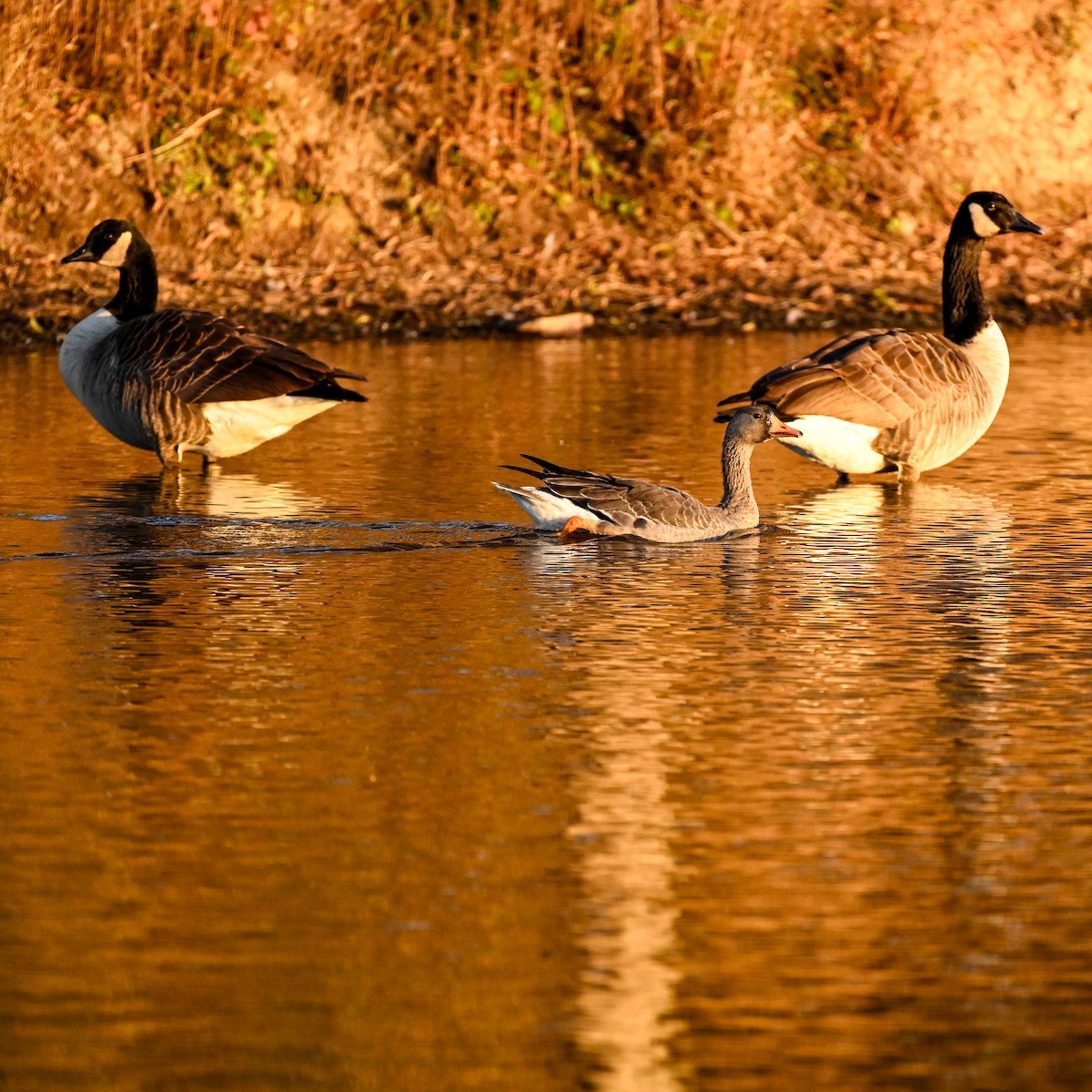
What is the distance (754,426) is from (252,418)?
3483 millimetres

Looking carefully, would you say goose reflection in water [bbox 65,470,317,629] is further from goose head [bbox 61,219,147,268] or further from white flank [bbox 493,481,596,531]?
goose head [bbox 61,219,147,268]

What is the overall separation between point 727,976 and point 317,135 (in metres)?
20.5

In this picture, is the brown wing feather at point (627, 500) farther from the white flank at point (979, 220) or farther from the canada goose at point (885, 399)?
the white flank at point (979, 220)

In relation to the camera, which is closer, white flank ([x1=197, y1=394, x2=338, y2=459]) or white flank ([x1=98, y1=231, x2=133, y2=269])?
white flank ([x1=197, y1=394, x2=338, y2=459])

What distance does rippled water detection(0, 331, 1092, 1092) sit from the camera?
5238mm

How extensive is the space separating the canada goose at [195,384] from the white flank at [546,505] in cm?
219

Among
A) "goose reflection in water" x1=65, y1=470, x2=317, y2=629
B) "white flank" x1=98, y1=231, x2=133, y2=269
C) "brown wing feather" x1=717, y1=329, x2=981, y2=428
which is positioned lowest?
"goose reflection in water" x1=65, y1=470, x2=317, y2=629

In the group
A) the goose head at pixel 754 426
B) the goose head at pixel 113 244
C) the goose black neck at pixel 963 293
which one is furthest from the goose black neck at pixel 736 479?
the goose head at pixel 113 244

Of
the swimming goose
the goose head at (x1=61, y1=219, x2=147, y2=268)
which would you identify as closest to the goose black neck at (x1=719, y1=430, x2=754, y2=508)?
the swimming goose

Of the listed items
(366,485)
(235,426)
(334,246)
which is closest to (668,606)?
(366,485)

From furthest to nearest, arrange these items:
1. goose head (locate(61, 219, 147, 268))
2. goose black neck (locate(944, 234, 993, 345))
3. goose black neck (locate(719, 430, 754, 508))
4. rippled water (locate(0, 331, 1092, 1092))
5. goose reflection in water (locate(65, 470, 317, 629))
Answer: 1. goose head (locate(61, 219, 147, 268))
2. goose black neck (locate(944, 234, 993, 345))
3. goose black neck (locate(719, 430, 754, 508))
4. goose reflection in water (locate(65, 470, 317, 629))
5. rippled water (locate(0, 331, 1092, 1092))

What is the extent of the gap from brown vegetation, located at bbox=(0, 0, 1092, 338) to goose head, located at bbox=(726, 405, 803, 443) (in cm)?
987

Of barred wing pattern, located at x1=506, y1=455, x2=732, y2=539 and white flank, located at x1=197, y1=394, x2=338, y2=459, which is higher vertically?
white flank, located at x1=197, y1=394, x2=338, y2=459

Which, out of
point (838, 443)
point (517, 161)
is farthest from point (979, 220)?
point (517, 161)
